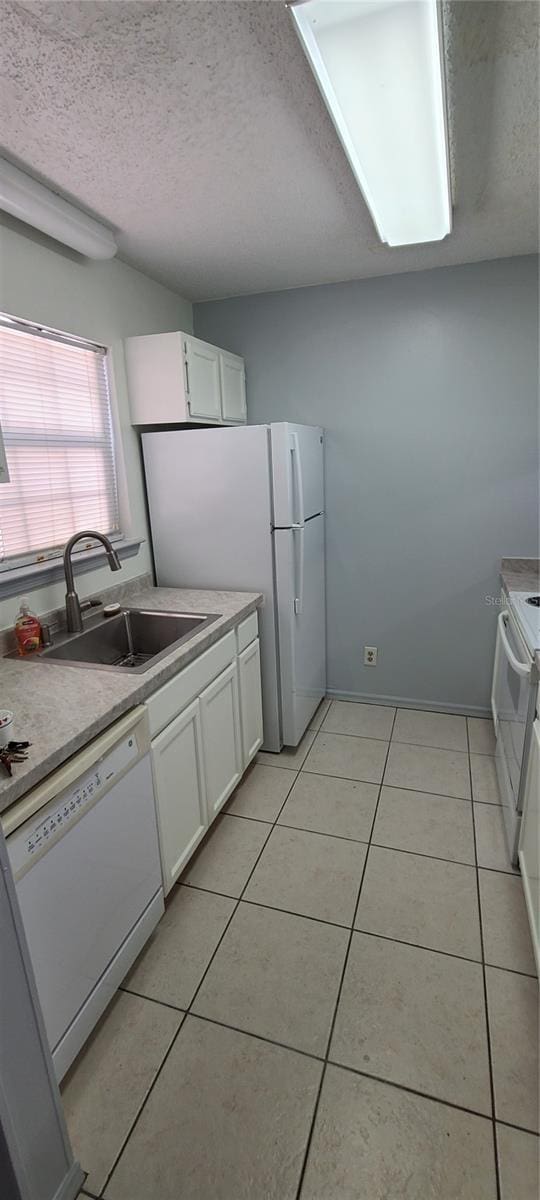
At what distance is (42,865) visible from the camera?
1.14 m

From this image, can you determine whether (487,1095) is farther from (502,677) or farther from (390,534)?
(390,534)

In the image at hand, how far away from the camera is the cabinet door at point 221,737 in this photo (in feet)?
6.61

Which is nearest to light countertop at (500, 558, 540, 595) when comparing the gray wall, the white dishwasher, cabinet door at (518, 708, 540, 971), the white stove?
the gray wall

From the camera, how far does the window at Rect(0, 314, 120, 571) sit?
1881mm

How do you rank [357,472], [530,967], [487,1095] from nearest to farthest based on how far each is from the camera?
[487,1095] → [530,967] → [357,472]

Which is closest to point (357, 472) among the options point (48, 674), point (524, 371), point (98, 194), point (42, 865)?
point (524, 371)

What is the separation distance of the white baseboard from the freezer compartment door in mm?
243

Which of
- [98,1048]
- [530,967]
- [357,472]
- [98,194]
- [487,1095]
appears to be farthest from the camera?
[357,472]

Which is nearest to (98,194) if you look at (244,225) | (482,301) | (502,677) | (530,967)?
(244,225)

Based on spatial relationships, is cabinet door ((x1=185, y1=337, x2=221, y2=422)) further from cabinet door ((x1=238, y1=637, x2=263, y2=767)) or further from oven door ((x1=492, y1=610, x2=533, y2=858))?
oven door ((x1=492, y1=610, x2=533, y2=858))

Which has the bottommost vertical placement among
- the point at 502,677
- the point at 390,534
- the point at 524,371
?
the point at 502,677

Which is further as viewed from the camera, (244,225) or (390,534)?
(390,534)

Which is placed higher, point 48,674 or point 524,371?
point 524,371

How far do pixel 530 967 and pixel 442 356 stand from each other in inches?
103
